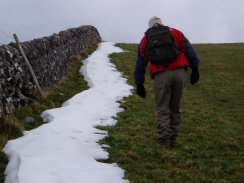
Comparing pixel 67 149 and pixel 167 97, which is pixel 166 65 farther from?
pixel 67 149

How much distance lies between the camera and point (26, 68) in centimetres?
1287

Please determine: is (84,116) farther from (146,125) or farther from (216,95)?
(216,95)

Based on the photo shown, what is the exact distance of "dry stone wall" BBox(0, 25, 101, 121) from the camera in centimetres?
1080

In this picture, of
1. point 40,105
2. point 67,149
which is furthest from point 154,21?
point 40,105

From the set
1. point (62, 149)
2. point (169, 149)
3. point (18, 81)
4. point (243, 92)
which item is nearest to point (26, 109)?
point (18, 81)

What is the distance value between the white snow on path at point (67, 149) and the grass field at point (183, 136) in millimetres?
286

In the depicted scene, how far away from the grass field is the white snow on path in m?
0.29

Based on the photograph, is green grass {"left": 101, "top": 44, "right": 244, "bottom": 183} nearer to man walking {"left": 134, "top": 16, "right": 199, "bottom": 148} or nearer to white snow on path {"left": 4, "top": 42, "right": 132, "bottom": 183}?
white snow on path {"left": 4, "top": 42, "right": 132, "bottom": 183}

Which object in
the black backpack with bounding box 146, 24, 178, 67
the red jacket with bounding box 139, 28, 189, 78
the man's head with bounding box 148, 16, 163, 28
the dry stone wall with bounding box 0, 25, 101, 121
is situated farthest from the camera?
the dry stone wall with bounding box 0, 25, 101, 121

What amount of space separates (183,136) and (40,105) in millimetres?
4381

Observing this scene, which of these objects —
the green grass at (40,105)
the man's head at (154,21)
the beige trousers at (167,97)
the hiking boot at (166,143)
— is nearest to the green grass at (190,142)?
the hiking boot at (166,143)

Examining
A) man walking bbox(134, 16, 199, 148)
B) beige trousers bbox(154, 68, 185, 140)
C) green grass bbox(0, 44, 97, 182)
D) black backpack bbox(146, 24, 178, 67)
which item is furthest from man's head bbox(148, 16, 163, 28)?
green grass bbox(0, 44, 97, 182)

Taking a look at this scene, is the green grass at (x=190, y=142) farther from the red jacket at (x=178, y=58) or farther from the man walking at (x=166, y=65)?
the red jacket at (x=178, y=58)

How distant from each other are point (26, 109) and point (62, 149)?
3565mm
